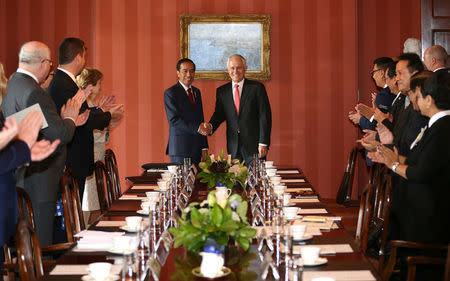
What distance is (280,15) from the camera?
8.28 m

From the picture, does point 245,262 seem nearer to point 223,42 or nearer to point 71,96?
point 71,96

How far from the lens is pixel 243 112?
281 inches

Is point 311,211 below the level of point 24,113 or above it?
below

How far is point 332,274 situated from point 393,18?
21.7 feet

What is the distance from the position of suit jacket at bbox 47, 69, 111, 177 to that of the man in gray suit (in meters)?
0.57

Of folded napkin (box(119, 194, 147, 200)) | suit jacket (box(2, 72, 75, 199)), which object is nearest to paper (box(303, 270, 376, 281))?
folded napkin (box(119, 194, 147, 200))

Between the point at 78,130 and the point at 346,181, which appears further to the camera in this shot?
the point at 346,181

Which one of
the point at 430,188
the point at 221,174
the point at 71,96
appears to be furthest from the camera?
the point at 71,96

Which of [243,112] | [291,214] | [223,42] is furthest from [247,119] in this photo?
[291,214]

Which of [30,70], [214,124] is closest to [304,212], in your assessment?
[30,70]

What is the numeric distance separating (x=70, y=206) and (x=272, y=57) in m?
4.85

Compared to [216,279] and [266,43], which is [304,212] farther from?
[266,43]

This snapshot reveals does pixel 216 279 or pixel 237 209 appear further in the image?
pixel 237 209

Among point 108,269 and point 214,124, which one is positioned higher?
point 214,124
